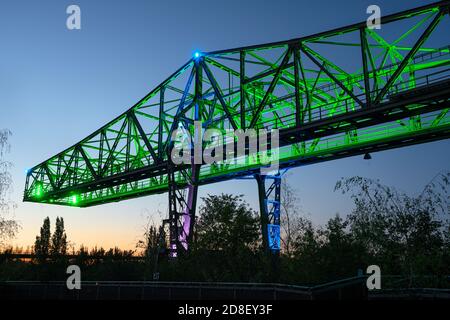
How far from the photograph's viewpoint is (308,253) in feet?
77.6

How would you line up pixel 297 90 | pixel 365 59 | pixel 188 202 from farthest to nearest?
1. pixel 188 202
2. pixel 297 90
3. pixel 365 59

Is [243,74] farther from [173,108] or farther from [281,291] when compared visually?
[281,291]

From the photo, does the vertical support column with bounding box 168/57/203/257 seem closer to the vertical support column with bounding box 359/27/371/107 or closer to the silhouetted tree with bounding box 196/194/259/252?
the silhouetted tree with bounding box 196/194/259/252

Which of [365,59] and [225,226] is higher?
[365,59]

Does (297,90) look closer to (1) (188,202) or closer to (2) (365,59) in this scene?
(2) (365,59)

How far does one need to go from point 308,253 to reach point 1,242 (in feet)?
50.5

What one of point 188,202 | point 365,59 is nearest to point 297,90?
point 365,59

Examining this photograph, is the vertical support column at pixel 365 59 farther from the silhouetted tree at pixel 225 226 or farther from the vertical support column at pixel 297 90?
the silhouetted tree at pixel 225 226

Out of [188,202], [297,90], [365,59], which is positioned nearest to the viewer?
[365,59]

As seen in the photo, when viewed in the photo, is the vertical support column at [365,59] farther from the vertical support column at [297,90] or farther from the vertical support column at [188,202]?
the vertical support column at [188,202]

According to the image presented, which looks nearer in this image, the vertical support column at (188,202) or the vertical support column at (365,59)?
the vertical support column at (365,59)

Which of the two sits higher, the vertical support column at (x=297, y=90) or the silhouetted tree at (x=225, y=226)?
the vertical support column at (x=297, y=90)

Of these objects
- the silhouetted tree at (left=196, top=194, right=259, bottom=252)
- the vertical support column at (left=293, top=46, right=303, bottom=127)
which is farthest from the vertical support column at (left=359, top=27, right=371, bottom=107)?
the silhouetted tree at (left=196, top=194, right=259, bottom=252)

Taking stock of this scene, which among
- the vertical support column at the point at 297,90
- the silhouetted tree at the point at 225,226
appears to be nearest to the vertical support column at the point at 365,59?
the vertical support column at the point at 297,90
